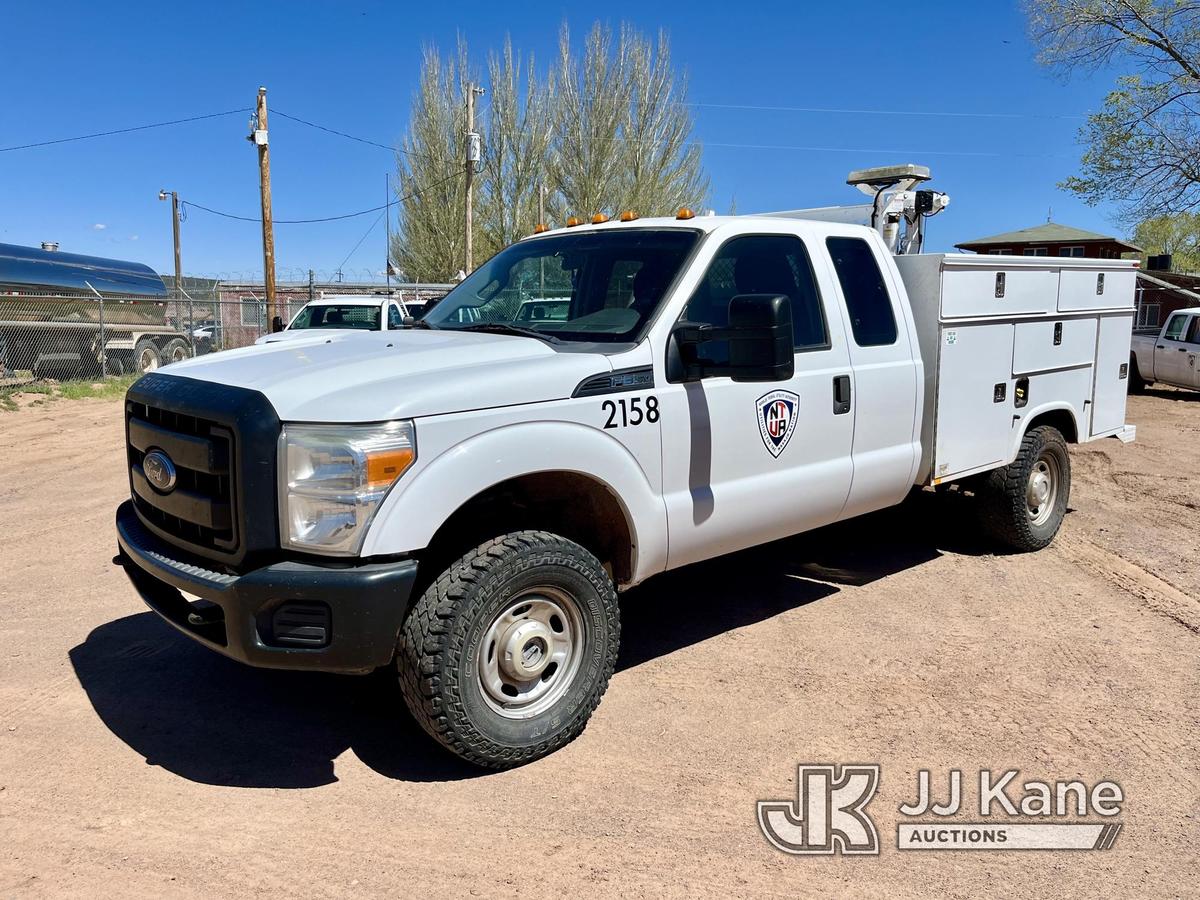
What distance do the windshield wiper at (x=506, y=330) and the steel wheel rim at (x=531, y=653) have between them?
1.12 meters

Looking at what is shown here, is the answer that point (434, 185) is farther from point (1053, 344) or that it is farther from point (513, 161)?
point (1053, 344)

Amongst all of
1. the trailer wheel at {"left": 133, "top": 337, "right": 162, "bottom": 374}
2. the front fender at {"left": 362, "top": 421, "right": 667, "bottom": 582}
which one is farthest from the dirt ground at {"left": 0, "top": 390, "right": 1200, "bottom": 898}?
the trailer wheel at {"left": 133, "top": 337, "right": 162, "bottom": 374}

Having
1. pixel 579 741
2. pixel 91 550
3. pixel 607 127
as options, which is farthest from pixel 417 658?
pixel 607 127

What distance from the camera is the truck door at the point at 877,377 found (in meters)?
5.00

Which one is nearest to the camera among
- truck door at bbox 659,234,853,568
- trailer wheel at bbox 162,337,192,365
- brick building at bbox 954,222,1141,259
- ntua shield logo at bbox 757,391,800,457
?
truck door at bbox 659,234,853,568

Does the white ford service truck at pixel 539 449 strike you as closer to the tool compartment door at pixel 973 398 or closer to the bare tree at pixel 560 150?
the tool compartment door at pixel 973 398

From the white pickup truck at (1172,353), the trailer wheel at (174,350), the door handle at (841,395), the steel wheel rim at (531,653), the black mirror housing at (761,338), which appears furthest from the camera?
the trailer wheel at (174,350)

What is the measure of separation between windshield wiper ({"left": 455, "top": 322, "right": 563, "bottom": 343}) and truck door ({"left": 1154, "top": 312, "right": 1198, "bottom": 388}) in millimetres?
17207

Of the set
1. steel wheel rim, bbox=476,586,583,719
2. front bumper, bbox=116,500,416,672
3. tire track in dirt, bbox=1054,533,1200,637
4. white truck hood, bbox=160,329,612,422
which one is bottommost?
tire track in dirt, bbox=1054,533,1200,637

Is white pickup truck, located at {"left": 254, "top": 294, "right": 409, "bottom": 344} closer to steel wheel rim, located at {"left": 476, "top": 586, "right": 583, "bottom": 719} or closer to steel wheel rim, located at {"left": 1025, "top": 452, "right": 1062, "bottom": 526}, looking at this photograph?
steel wheel rim, located at {"left": 1025, "top": 452, "right": 1062, "bottom": 526}

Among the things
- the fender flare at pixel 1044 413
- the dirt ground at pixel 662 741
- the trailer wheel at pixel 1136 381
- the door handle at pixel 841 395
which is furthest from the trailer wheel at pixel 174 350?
the door handle at pixel 841 395

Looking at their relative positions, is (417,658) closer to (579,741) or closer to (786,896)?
(579,741)

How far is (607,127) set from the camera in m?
37.0

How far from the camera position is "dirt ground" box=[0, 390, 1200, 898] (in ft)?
10.1
